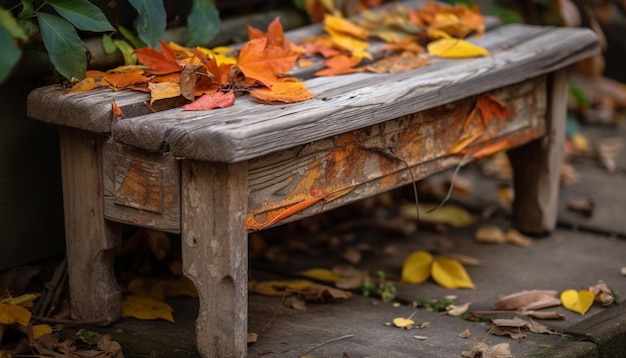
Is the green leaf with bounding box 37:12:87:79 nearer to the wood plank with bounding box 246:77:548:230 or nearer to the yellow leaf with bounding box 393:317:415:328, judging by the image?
the wood plank with bounding box 246:77:548:230

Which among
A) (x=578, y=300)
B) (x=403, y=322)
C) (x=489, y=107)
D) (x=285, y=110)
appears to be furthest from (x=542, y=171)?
(x=285, y=110)

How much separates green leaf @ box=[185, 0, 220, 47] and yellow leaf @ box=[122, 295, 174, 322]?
0.68 metres

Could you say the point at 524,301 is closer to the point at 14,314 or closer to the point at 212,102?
the point at 212,102

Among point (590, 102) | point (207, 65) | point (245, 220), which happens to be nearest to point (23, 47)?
point (207, 65)

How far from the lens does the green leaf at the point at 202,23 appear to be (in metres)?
2.68

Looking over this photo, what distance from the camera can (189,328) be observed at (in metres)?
2.43

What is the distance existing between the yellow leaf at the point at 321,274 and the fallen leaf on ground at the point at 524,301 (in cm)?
47

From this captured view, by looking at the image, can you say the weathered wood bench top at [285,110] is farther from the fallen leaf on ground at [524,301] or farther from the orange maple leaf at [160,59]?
the fallen leaf on ground at [524,301]

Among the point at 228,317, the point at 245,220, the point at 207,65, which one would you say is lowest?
the point at 228,317

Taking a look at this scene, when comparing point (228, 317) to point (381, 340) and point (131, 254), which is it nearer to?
point (381, 340)

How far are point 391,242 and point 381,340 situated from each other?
33.2 inches

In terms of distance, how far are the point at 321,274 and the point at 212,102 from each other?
2.69ft

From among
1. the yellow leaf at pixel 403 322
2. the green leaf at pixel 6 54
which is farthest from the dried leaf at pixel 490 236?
the green leaf at pixel 6 54

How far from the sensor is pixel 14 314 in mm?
2297
